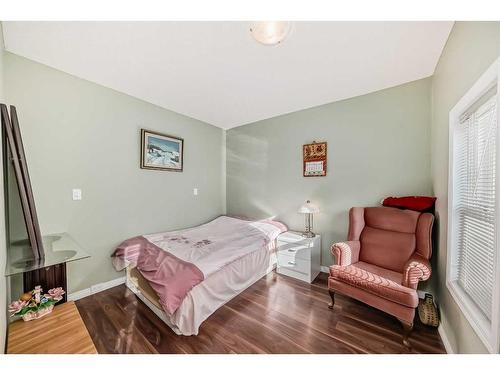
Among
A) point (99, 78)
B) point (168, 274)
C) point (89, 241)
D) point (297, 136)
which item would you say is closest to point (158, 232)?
point (89, 241)

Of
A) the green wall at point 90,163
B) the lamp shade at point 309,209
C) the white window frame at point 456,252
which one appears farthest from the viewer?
the lamp shade at point 309,209

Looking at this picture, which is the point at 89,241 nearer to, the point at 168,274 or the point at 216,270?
the point at 168,274

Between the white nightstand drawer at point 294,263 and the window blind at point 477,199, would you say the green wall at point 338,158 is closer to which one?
the white nightstand drawer at point 294,263

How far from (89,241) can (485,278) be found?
3.42 metres

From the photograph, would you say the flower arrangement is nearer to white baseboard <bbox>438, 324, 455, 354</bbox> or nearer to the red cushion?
white baseboard <bbox>438, 324, 455, 354</bbox>

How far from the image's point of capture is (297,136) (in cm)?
302

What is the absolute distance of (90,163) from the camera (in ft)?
7.14

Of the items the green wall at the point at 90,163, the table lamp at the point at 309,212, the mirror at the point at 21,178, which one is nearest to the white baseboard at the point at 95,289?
the green wall at the point at 90,163

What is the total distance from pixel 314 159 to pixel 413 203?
1.28m

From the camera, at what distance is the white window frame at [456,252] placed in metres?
0.90

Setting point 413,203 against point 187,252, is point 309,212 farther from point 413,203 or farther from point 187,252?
point 187,252

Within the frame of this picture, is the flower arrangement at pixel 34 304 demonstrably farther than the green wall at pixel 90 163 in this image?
No

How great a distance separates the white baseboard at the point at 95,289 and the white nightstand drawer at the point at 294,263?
6.82 feet

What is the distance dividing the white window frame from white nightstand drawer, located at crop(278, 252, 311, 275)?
1.29 m
